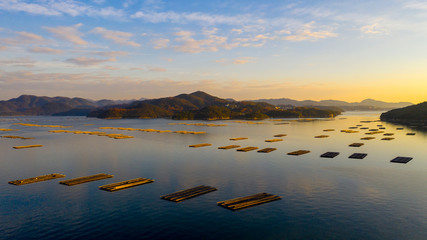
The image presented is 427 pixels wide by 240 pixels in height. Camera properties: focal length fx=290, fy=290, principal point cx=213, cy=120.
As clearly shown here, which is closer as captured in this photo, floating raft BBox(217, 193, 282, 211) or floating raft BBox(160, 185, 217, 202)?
floating raft BBox(217, 193, 282, 211)

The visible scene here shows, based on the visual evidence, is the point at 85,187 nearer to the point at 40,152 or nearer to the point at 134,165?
the point at 134,165

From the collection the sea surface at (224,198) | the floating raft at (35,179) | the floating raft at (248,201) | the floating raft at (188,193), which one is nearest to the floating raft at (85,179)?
the sea surface at (224,198)

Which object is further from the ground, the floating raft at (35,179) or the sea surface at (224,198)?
the floating raft at (35,179)

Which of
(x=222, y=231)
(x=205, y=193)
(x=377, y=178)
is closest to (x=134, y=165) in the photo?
(x=205, y=193)

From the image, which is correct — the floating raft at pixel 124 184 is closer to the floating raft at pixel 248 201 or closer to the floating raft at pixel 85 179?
the floating raft at pixel 85 179

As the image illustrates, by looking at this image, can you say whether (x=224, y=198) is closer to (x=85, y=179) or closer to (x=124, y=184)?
(x=124, y=184)

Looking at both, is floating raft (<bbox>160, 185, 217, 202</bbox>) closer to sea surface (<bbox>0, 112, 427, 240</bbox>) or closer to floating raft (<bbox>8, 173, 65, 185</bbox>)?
sea surface (<bbox>0, 112, 427, 240</bbox>)

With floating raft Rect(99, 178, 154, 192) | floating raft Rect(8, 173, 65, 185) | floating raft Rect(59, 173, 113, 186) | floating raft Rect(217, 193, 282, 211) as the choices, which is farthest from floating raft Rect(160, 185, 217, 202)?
floating raft Rect(8, 173, 65, 185)
